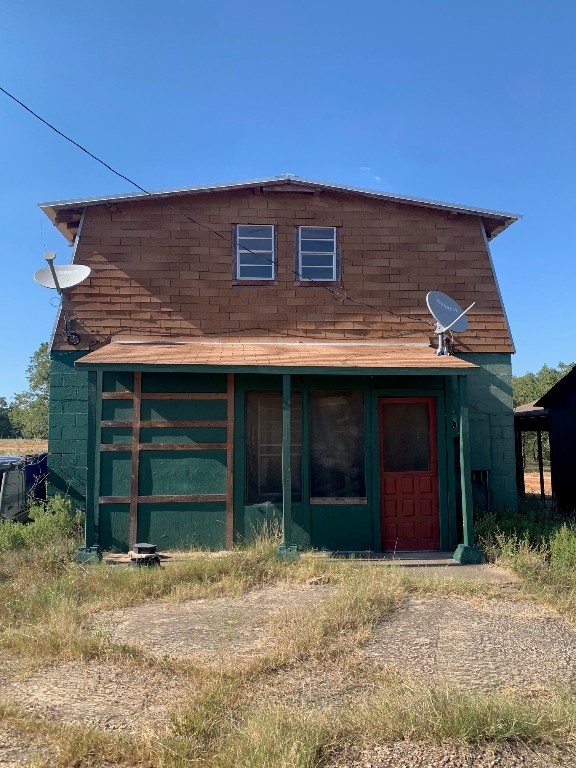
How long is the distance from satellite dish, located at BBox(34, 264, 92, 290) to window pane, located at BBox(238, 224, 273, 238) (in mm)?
2844

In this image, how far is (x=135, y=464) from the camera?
29.8ft

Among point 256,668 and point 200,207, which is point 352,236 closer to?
point 200,207

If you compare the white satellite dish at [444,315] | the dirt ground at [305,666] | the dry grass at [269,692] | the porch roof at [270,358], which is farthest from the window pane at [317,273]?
the dirt ground at [305,666]

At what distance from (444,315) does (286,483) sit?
3.94 metres

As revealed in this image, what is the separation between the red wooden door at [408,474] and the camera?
30.5 ft

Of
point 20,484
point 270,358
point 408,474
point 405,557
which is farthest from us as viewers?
point 20,484

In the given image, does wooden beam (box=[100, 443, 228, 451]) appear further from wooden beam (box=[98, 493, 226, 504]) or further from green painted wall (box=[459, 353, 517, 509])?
green painted wall (box=[459, 353, 517, 509])

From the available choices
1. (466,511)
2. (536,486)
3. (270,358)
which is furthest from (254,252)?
(536,486)

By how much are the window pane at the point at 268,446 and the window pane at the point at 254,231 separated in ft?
10.9

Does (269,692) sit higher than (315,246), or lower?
lower

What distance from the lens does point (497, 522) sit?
32.2 ft

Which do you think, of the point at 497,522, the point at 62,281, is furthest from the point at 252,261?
the point at 497,522

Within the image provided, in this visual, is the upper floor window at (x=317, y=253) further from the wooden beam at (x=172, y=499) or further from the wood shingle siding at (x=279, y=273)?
the wooden beam at (x=172, y=499)

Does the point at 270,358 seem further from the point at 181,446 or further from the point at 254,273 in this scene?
the point at 254,273
